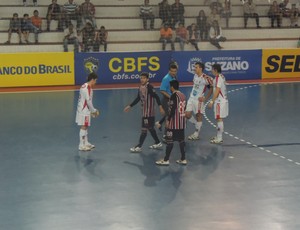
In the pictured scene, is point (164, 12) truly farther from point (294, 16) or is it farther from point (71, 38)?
point (294, 16)

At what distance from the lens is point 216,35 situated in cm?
2656

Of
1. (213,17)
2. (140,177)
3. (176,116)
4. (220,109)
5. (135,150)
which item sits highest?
(213,17)

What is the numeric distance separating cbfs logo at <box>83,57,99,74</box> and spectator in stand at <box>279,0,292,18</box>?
453 inches

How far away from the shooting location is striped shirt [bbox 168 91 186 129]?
10.6 m

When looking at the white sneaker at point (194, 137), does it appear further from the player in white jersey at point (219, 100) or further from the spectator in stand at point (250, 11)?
the spectator in stand at point (250, 11)

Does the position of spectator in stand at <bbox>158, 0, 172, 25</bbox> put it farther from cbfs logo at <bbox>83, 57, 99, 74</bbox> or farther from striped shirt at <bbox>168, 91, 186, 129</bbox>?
striped shirt at <bbox>168, 91, 186, 129</bbox>

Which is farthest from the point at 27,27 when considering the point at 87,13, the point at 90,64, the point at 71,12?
the point at 90,64

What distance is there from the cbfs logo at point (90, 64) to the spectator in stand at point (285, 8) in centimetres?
1150

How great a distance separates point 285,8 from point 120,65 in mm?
10814

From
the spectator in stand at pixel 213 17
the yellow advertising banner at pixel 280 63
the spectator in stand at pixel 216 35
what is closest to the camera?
the yellow advertising banner at pixel 280 63

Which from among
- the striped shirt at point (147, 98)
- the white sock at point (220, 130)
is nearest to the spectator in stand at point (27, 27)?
the striped shirt at point (147, 98)

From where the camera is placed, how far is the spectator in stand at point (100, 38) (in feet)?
80.0

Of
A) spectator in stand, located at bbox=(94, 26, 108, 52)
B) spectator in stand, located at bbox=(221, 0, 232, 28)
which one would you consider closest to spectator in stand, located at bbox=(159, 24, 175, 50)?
spectator in stand, located at bbox=(94, 26, 108, 52)

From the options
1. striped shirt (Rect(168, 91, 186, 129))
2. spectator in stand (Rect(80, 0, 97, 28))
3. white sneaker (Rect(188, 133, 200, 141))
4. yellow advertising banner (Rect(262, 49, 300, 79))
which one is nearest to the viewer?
striped shirt (Rect(168, 91, 186, 129))
